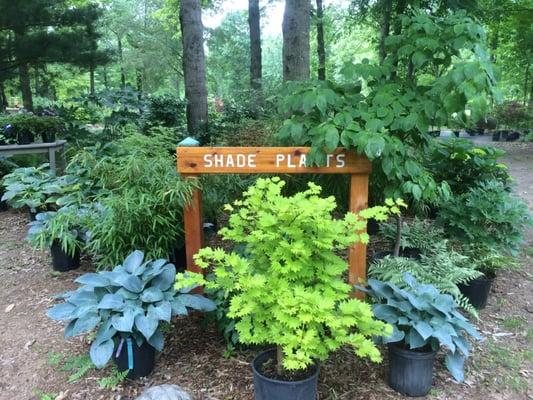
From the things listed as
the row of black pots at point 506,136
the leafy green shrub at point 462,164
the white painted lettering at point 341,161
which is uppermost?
the row of black pots at point 506,136

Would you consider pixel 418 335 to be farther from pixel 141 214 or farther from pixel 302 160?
pixel 141 214

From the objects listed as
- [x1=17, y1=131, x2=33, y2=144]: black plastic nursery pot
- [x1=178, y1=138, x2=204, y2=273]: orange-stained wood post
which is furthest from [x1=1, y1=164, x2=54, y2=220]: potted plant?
[x1=178, y1=138, x2=204, y2=273]: orange-stained wood post

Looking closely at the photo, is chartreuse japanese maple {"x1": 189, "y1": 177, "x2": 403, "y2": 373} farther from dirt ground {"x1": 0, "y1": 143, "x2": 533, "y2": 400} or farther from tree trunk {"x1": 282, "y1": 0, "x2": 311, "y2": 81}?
tree trunk {"x1": 282, "y1": 0, "x2": 311, "y2": 81}

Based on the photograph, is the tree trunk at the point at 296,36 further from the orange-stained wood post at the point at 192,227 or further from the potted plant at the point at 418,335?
the potted plant at the point at 418,335

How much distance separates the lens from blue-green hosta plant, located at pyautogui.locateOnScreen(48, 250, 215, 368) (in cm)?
219

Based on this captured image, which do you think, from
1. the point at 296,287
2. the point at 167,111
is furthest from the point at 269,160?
the point at 167,111

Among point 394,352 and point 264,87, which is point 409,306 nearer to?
point 394,352

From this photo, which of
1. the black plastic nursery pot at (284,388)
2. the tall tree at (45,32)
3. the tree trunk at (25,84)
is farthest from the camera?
the tree trunk at (25,84)

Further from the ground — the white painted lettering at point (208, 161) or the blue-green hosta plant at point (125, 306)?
the white painted lettering at point (208, 161)

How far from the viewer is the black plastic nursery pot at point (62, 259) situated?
363 cm

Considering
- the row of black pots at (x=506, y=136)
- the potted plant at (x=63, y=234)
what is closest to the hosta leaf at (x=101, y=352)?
the potted plant at (x=63, y=234)

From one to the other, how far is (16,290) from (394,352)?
2865 millimetres

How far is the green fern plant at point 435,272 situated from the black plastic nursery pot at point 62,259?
242cm

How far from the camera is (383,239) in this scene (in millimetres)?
4051
